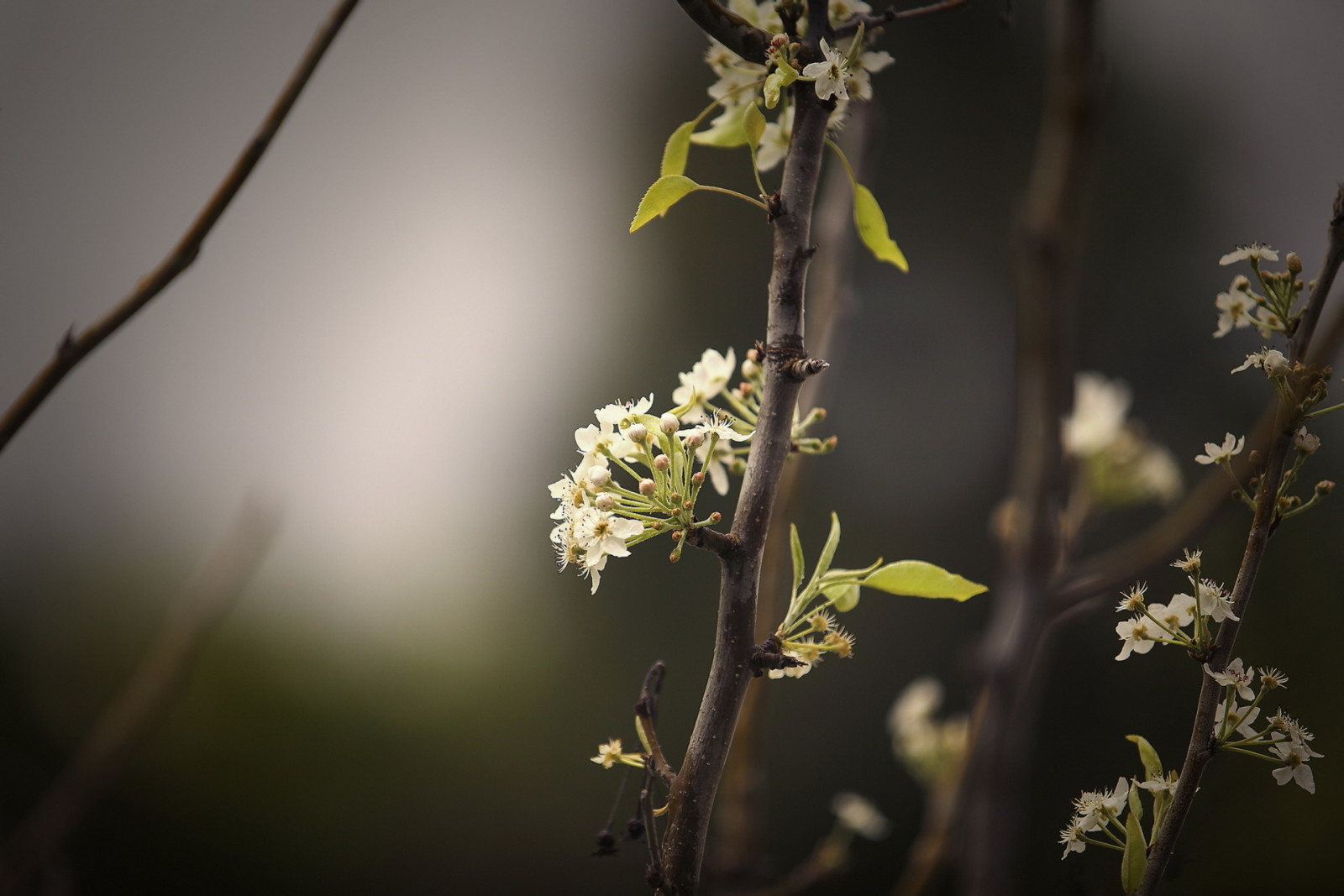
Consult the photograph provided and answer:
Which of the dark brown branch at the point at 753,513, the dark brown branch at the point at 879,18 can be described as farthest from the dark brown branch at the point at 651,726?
the dark brown branch at the point at 879,18

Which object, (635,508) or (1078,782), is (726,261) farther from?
(635,508)

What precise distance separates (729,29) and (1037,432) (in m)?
0.39

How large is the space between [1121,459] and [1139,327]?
2.68 metres

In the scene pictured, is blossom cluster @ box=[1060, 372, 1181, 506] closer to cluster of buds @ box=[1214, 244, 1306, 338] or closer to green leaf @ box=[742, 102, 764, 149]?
cluster of buds @ box=[1214, 244, 1306, 338]

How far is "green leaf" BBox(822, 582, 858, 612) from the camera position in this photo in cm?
65

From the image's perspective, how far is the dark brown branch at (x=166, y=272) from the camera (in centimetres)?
49

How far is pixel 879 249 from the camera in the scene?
0.77 meters

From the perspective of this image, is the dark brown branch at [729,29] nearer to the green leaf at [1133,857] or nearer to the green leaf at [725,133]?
the green leaf at [725,133]

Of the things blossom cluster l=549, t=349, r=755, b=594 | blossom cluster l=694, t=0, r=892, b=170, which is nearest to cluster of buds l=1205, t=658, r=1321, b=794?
blossom cluster l=549, t=349, r=755, b=594

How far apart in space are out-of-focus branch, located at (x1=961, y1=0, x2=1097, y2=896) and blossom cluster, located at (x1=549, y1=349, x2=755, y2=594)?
0.76ft

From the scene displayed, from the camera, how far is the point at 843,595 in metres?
0.66

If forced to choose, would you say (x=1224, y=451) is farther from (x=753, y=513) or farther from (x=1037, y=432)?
(x=753, y=513)

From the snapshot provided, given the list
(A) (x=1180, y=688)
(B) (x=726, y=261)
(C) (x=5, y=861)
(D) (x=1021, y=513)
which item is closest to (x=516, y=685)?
(B) (x=726, y=261)

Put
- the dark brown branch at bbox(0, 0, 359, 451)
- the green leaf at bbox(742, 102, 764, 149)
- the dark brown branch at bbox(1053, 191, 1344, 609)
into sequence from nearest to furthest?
the dark brown branch at bbox(0, 0, 359, 451) < the dark brown branch at bbox(1053, 191, 1344, 609) < the green leaf at bbox(742, 102, 764, 149)
